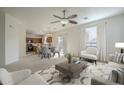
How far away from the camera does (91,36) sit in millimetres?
6320

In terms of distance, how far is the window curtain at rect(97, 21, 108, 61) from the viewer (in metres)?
5.28

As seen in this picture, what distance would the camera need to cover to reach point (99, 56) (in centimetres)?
556

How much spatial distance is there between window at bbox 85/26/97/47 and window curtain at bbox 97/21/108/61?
1.47ft

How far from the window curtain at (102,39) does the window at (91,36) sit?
0.45 metres

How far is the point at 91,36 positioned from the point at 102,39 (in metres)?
1.00

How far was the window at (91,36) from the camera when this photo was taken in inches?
240

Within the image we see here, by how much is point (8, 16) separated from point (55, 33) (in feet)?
19.5

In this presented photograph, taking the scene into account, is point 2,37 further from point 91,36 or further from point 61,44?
point 61,44

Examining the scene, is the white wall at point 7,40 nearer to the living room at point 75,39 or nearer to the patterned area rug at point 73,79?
the living room at point 75,39

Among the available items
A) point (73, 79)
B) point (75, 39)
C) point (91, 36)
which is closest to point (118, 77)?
point (73, 79)

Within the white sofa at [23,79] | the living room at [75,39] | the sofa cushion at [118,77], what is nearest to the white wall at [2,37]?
the living room at [75,39]

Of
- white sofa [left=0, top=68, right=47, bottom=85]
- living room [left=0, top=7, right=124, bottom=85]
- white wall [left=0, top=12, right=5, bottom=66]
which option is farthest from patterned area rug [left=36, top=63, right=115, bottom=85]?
white wall [left=0, top=12, right=5, bottom=66]
